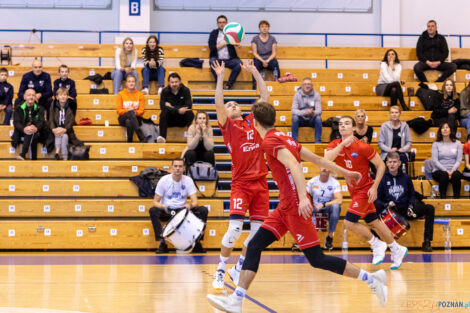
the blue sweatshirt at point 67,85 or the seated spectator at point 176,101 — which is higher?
the blue sweatshirt at point 67,85

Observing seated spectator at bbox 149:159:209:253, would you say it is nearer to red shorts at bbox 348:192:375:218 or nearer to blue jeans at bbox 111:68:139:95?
red shorts at bbox 348:192:375:218

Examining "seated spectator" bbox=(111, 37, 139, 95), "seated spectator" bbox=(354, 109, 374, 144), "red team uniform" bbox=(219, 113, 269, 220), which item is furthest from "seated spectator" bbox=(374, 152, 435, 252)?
"seated spectator" bbox=(111, 37, 139, 95)

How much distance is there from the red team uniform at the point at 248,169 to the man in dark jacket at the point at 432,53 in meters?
9.65

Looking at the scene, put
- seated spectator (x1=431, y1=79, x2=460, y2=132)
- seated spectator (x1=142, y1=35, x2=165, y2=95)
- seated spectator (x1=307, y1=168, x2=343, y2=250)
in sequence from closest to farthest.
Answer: seated spectator (x1=307, y1=168, x2=343, y2=250), seated spectator (x1=431, y1=79, x2=460, y2=132), seated spectator (x1=142, y1=35, x2=165, y2=95)

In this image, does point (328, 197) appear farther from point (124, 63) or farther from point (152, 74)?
point (124, 63)

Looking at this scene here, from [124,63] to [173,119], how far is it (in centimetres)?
237

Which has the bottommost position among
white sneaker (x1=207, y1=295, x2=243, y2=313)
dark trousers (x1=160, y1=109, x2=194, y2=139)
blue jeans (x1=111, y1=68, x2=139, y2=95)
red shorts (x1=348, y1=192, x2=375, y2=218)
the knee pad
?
white sneaker (x1=207, y1=295, x2=243, y2=313)

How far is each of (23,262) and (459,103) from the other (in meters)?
9.31

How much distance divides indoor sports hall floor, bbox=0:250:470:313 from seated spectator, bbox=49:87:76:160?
2926 mm

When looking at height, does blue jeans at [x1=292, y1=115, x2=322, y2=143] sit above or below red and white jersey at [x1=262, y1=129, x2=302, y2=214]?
above

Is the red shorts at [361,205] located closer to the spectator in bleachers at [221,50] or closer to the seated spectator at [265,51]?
the spectator in bleachers at [221,50]

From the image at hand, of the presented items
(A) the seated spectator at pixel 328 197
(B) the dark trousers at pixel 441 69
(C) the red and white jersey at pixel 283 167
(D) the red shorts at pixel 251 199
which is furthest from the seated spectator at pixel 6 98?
(C) the red and white jersey at pixel 283 167

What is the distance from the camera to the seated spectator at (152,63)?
14211 millimetres

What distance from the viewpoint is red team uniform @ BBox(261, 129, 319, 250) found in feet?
17.1
